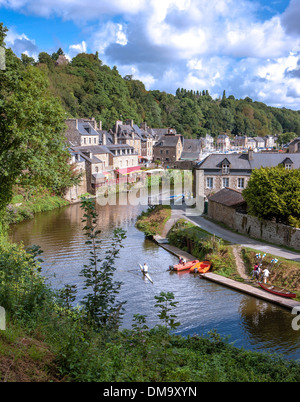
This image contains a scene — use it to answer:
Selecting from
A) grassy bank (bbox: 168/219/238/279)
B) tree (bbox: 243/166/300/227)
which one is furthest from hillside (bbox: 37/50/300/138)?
tree (bbox: 243/166/300/227)

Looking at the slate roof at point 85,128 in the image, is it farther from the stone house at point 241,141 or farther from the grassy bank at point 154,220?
the stone house at point 241,141

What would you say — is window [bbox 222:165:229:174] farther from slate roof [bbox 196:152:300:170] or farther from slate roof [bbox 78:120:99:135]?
slate roof [bbox 78:120:99:135]

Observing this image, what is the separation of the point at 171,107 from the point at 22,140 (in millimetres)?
116439

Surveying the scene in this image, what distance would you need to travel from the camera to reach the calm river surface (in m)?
14.4

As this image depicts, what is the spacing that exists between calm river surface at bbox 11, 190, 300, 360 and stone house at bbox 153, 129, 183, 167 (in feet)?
153

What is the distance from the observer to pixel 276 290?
18.2m

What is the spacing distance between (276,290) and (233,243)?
6.04 metres

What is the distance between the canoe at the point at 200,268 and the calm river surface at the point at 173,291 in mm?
604

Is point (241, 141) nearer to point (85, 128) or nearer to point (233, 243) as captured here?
point (85, 128)

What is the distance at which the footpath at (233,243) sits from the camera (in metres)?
17.7

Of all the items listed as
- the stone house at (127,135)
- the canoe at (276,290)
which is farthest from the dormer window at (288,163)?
the stone house at (127,135)
